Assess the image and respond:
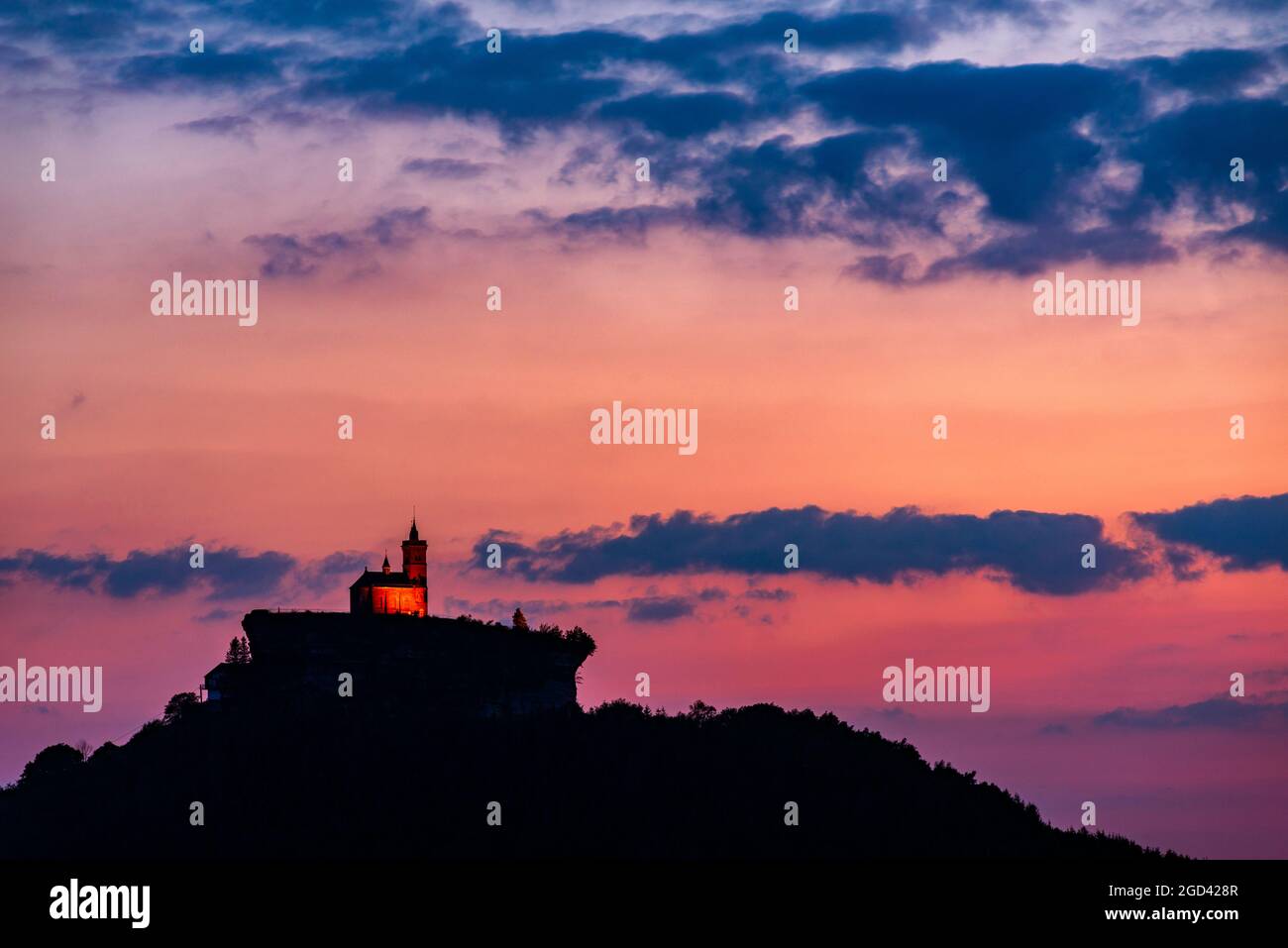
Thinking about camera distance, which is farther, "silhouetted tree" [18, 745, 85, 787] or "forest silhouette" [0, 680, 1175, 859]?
"silhouetted tree" [18, 745, 85, 787]

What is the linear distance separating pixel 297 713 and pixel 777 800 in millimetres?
36785

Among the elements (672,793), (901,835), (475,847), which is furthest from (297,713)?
(901,835)

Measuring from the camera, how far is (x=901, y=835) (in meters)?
147

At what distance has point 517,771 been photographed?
14462 cm

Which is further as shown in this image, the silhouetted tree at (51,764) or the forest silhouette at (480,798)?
the silhouetted tree at (51,764)

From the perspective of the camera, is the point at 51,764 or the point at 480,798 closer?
the point at 480,798
